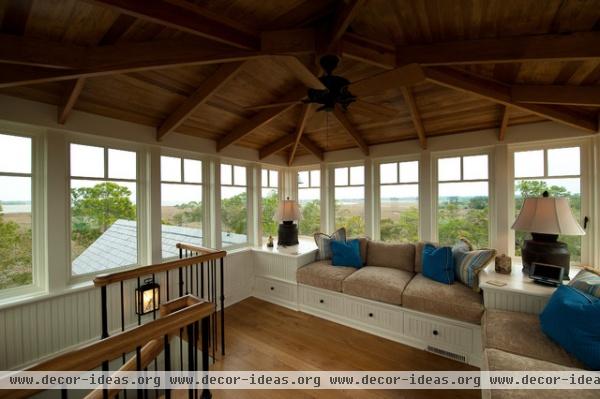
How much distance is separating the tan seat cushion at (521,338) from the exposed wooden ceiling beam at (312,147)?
3668 mm

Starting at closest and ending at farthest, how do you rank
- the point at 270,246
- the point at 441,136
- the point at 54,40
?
the point at 54,40 → the point at 441,136 → the point at 270,246

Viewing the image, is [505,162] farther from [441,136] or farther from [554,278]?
[554,278]

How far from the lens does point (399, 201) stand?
175 inches

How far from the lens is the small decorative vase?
2.92 meters

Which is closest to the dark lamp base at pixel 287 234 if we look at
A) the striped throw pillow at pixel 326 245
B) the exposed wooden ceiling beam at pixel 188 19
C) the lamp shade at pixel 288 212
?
the lamp shade at pixel 288 212

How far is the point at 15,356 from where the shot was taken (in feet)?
7.90

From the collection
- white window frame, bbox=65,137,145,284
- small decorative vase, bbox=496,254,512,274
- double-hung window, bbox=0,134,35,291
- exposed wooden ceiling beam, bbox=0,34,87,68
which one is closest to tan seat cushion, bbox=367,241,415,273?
small decorative vase, bbox=496,254,512,274

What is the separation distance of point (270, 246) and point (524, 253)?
3.65 m

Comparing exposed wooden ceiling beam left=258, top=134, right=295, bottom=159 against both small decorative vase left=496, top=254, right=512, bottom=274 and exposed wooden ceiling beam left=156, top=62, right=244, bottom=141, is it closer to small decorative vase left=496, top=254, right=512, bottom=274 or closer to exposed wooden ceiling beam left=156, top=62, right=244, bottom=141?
exposed wooden ceiling beam left=156, top=62, right=244, bottom=141

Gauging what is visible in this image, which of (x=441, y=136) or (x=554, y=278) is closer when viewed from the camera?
(x=554, y=278)

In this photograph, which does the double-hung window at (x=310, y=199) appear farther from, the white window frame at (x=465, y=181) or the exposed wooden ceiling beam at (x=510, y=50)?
the exposed wooden ceiling beam at (x=510, y=50)

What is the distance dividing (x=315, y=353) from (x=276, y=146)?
347 cm

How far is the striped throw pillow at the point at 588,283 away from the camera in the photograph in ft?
6.26

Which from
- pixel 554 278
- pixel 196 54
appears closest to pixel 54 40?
pixel 196 54
